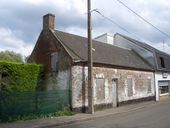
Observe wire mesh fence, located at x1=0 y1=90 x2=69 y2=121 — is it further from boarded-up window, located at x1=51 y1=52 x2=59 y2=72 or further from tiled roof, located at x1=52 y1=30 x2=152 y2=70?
tiled roof, located at x1=52 y1=30 x2=152 y2=70

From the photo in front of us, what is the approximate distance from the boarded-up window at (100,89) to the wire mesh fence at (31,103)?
9.90 ft

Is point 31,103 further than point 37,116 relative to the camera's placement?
No

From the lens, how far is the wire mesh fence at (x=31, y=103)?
16.1m

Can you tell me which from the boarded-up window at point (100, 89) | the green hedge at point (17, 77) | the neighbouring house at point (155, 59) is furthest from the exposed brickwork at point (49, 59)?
the neighbouring house at point (155, 59)

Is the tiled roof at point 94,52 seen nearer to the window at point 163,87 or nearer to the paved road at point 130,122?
the window at point 163,87

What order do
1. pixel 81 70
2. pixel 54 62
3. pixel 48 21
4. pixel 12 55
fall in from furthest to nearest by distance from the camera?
pixel 12 55 → pixel 48 21 → pixel 54 62 → pixel 81 70

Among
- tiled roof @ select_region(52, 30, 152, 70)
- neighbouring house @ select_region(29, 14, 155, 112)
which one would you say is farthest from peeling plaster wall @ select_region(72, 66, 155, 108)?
tiled roof @ select_region(52, 30, 152, 70)

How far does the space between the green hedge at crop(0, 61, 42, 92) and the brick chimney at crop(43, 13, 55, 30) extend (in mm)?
4203

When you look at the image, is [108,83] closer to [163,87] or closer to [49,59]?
[49,59]

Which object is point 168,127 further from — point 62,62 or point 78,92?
point 62,62

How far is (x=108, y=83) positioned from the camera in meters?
23.9

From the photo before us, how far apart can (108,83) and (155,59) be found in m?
11.6

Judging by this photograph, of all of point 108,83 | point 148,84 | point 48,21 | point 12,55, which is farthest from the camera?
point 12,55

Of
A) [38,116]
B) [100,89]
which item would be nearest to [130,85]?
[100,89]
